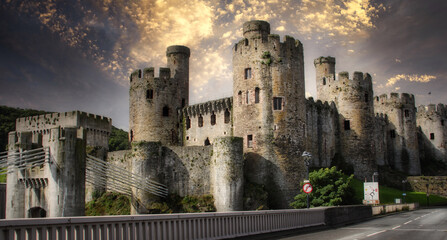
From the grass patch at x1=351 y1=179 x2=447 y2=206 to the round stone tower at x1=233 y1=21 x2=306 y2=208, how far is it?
10653 millimetres

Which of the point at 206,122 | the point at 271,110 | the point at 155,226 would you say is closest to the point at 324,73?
the point at 206,122

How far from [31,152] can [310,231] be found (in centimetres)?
1984

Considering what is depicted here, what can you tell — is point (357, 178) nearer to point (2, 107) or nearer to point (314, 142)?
point (314, 142)

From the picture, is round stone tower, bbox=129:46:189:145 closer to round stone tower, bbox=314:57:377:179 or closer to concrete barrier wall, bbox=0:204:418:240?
round stone tower, bbox=314:57:377:179

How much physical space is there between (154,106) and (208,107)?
665 centimetres

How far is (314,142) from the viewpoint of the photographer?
50.3 m

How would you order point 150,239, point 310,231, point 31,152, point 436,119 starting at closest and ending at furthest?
point 150,239 → point 310,231 → point 31,152 → point 436,119

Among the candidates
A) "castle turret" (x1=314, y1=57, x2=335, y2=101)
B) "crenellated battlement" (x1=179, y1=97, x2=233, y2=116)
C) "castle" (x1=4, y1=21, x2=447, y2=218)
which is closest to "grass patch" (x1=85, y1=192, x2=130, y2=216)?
"castle" (x1=4, y1=21, x2=447, y2=218)

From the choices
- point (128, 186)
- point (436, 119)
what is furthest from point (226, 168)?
point (436, 119)

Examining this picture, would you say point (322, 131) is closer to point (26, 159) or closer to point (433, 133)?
point (26, 159)

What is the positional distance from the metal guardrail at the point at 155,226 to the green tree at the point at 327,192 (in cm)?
1601

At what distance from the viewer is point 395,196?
173 feet

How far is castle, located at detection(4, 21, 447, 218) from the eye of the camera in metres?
38.5

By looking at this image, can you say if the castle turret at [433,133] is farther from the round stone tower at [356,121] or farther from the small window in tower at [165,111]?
the small window in tower at [165,111]
